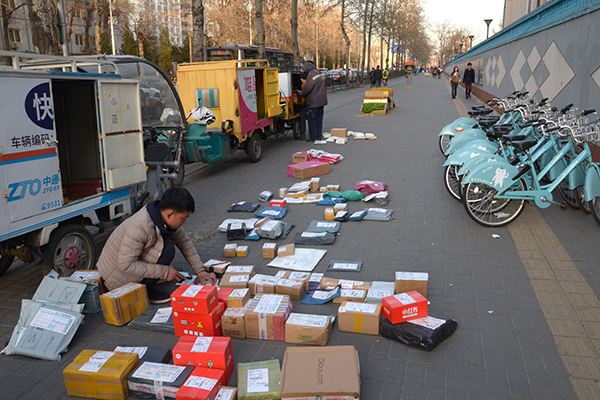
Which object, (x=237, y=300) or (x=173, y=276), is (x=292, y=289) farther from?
(x=173, y=276)

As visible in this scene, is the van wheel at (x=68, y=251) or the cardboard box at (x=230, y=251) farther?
the cardboard box at (x=230, y=251)

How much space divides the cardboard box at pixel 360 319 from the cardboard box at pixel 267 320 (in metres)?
0.49

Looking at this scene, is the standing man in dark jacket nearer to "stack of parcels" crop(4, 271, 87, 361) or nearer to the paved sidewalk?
the paved sidewalk

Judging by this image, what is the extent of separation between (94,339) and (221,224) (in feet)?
10.0

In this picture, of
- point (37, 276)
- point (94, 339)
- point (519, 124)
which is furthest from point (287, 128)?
point (94, 339)

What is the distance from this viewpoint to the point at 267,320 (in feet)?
12.9

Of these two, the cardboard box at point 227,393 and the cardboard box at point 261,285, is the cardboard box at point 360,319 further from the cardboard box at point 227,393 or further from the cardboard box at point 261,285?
the cardboard box at point 227,393

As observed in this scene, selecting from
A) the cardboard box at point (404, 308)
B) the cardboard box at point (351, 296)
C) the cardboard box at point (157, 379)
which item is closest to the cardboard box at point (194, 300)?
the cardboard box at point (157, 379)

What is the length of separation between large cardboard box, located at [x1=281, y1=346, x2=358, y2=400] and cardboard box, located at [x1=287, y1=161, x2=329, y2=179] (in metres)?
6.46

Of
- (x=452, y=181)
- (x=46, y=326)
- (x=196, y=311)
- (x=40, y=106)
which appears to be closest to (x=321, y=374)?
(x=196, y=311)

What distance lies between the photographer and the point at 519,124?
329 inches

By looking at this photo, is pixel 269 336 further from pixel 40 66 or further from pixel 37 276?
pixel 40 66

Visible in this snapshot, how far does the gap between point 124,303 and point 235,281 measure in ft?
3.50

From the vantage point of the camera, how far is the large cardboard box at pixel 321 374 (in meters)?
2.94
